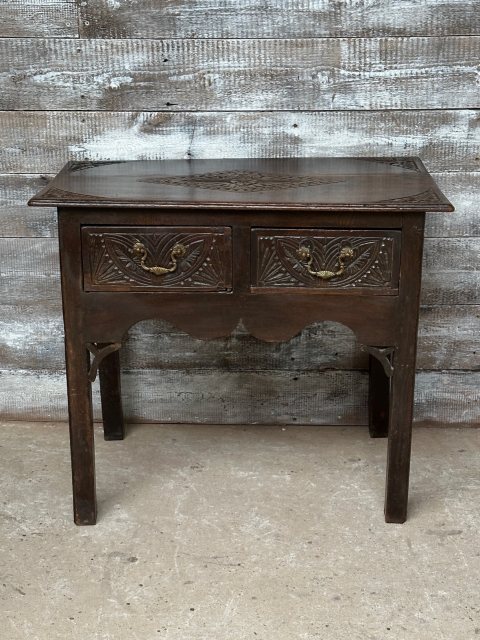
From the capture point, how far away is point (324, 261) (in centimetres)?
213

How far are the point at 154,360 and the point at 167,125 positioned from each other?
0.72 metres

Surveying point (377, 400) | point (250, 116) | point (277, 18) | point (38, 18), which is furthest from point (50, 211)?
point (377, 400)

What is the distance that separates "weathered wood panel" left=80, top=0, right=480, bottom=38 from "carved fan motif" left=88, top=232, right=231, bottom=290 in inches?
29.3

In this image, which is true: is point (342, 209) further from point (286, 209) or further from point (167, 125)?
point (167, 125)

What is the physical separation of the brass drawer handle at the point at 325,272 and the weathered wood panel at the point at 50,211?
0.66 meters

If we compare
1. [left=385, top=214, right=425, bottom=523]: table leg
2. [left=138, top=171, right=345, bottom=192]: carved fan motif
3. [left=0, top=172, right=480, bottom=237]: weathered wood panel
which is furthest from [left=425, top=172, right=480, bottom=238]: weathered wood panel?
[left=385, top=214, right=425, bottom=523]: table leg

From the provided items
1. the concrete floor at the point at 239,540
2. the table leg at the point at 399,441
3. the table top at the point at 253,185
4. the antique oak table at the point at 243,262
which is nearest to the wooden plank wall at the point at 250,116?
the table top at the point at 253,185

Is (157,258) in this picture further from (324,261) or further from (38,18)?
(38,18)

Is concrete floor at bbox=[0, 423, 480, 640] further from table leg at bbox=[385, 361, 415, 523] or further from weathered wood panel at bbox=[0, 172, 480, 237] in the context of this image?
weathered wood panel at bbox=[0, 172, 480, 237]

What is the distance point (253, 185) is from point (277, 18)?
584mm

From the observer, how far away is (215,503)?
241cm

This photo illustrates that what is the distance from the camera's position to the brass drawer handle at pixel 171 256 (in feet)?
6.96

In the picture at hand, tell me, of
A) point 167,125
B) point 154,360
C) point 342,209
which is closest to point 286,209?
point 342,209

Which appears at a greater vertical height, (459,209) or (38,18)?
(38,18)
